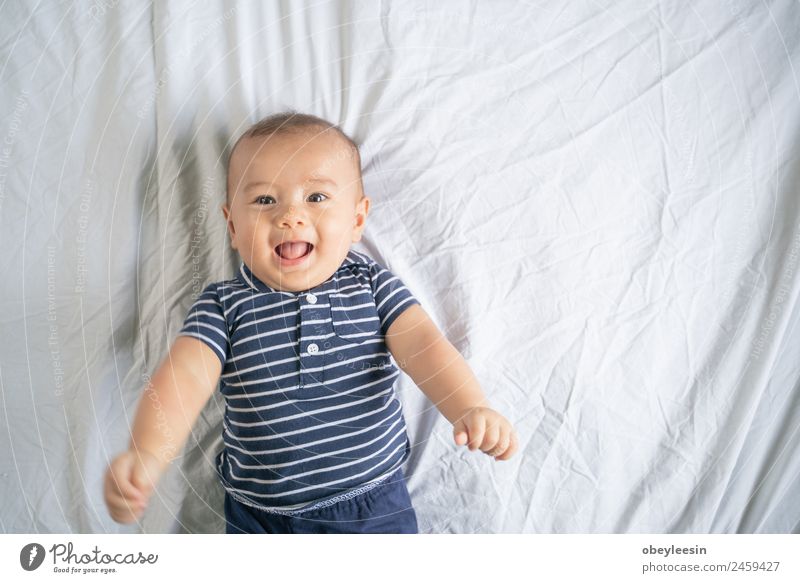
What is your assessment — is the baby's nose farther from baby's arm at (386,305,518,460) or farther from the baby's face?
baby's arm at (386,305,518,460)

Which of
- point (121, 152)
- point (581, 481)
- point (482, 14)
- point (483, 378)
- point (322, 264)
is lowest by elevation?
point (581, 481)

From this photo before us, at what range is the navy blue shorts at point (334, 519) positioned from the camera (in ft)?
1.68

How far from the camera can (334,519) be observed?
0.51 metres

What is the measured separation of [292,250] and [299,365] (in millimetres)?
101

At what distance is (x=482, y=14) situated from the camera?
0.52 meters

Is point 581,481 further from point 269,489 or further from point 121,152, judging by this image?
point 121,152

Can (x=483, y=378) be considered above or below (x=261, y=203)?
below

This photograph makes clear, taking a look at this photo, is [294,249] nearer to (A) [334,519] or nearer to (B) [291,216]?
(B) [291,216]

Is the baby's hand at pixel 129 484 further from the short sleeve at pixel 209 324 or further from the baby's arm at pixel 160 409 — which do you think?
the short sleeve at pixel 209 324

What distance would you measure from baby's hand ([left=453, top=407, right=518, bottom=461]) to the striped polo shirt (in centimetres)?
8

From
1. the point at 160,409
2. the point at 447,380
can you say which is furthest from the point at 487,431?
the point at 160,409

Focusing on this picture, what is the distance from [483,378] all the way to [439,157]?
21 centimetres

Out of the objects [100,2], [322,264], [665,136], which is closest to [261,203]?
[322,264]

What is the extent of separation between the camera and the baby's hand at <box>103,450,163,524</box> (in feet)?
1.59
